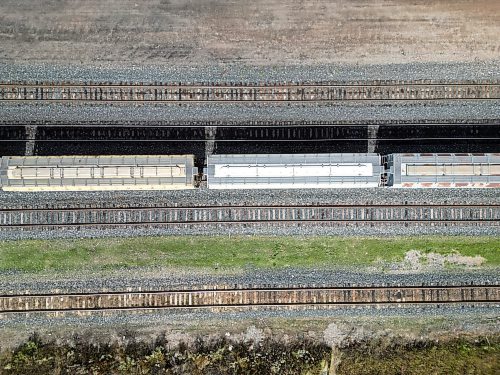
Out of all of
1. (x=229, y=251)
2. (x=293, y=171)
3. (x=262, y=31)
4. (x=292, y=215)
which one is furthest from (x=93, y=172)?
(x=262, y=31)

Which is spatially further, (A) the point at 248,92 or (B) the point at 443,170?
(A) the point at 248,92

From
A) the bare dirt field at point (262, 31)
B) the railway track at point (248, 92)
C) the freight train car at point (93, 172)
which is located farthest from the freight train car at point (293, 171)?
the bare dirt field at point (262, 31)

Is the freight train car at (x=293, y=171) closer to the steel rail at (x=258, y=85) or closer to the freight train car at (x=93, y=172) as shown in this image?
the freight train car at (x=93, y=172)

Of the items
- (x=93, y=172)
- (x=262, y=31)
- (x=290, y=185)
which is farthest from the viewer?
(x=262, y=31)

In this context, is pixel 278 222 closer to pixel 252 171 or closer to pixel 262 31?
pixel 252 171

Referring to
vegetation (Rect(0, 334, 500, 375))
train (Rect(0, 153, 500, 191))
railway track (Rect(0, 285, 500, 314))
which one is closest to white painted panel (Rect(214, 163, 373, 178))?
train (Rect(0, 153, 500, 191))

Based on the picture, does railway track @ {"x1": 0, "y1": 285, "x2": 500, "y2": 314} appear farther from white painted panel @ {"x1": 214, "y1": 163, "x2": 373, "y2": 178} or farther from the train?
white painted panel @ {"x1": 214, "y1": 163, "x2": 373, "y2": 178}
